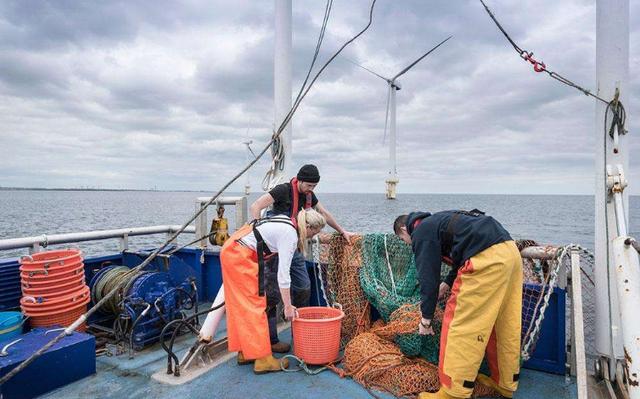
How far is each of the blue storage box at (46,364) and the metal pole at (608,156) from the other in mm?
4104

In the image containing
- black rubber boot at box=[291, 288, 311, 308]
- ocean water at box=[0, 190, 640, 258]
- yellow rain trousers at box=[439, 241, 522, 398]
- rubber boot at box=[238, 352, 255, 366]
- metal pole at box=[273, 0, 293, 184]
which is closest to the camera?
yellow rain trousers at box=[439, 241, 522, 398]

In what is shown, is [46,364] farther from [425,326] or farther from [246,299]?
[425,326]

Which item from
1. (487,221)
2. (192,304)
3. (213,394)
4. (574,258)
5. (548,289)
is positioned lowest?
(213,394)

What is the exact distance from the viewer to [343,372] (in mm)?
3594

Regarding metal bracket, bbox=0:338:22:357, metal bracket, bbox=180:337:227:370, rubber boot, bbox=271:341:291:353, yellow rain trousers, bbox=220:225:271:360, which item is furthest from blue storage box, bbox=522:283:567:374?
metal bracket, bbox=0:338:22:357

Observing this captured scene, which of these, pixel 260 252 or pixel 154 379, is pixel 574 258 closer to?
pixel 260 252

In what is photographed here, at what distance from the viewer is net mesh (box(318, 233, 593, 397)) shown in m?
3.48

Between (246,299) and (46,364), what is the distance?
1560mm

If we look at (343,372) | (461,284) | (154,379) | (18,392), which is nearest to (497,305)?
(461,284)

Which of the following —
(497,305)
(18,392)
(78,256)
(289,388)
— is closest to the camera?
(497,305)

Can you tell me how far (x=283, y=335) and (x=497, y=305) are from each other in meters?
2.38

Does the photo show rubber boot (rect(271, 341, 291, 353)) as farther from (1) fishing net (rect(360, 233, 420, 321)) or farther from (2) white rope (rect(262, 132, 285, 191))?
(2) white rope (rect(262, 132, 285, 191))

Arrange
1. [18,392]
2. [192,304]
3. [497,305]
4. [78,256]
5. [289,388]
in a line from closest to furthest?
[497,305], [18,392], [289,388], [78,256], [192,304]

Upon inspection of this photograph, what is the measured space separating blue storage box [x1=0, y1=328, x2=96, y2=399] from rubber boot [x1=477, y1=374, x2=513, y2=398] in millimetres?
3166
